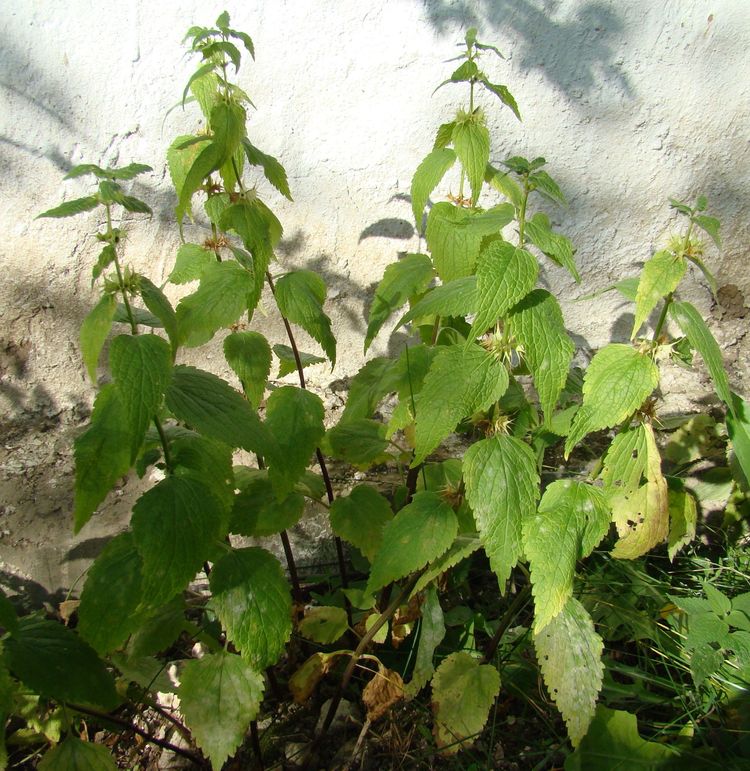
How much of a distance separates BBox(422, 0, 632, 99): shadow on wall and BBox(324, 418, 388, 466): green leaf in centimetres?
128

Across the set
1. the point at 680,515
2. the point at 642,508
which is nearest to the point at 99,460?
the point at 642,508

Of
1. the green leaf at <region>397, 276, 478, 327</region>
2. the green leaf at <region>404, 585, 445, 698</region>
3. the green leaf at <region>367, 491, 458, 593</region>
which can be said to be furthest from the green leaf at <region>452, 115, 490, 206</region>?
the green leaf at <region>404, 585, 445, 698</region>

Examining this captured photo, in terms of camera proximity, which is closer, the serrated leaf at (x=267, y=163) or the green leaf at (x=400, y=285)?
the serrated leaf at (x=267, y=163)

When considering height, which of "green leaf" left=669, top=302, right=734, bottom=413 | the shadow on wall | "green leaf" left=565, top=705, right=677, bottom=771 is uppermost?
the shadow on wall

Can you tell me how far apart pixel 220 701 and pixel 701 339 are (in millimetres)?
1222

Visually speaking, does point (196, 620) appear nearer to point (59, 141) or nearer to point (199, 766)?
point (199, 766)

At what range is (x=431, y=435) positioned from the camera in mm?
1271

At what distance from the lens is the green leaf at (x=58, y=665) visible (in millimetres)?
1224

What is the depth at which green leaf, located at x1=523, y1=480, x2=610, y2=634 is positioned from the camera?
127 centimetres

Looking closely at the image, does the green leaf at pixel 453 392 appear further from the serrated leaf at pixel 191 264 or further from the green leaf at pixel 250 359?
the serrated leaf at pixel 191 264

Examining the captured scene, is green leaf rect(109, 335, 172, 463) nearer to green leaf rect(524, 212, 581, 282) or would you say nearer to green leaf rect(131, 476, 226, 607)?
green leaf rect(131, 476, 226, 607)

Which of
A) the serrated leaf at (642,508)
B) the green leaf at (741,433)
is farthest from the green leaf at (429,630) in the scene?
the green leaf at (741,433)

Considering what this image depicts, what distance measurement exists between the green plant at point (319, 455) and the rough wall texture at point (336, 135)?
56cm

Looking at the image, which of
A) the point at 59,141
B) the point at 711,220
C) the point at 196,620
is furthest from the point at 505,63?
the point at 196,620
